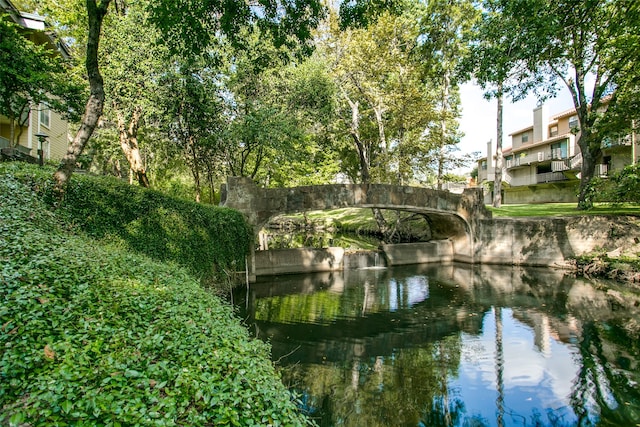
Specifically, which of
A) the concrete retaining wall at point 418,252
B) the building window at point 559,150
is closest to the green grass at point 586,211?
the concrete retaining wall at point 418,252

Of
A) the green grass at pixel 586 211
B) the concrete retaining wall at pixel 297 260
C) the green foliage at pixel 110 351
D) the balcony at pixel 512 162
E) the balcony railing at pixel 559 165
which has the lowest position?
the concrete retaining wall at pixel 297 260

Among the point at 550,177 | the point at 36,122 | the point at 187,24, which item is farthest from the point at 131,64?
the point at 550,177

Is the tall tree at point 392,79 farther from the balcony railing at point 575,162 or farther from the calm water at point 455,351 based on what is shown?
the balcony railing at point 575,162

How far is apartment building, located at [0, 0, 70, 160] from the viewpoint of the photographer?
605 inches

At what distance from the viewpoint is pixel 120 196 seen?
24.6ft

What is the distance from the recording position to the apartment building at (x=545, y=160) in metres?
31.0

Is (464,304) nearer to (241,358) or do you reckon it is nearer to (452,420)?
(452,420)

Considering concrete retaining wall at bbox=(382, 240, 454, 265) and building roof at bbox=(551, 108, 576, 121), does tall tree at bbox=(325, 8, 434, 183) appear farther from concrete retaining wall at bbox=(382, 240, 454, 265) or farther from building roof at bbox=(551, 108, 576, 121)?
building roof at bbox=(551, 108, 576, 121)

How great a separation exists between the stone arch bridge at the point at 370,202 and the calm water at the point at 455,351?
11.7 ft

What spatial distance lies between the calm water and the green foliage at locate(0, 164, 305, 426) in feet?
4.37

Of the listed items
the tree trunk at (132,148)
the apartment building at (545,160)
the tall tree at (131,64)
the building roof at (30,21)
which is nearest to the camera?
Answer: the tall tree at (131,64)

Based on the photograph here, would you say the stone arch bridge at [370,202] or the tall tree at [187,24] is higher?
the tall tree at [187,24]

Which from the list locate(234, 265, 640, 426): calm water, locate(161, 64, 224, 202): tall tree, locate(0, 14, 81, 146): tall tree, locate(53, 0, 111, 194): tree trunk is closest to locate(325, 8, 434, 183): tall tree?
locate(161, 64, 224, 202): tall tree

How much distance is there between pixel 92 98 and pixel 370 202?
527 inches
